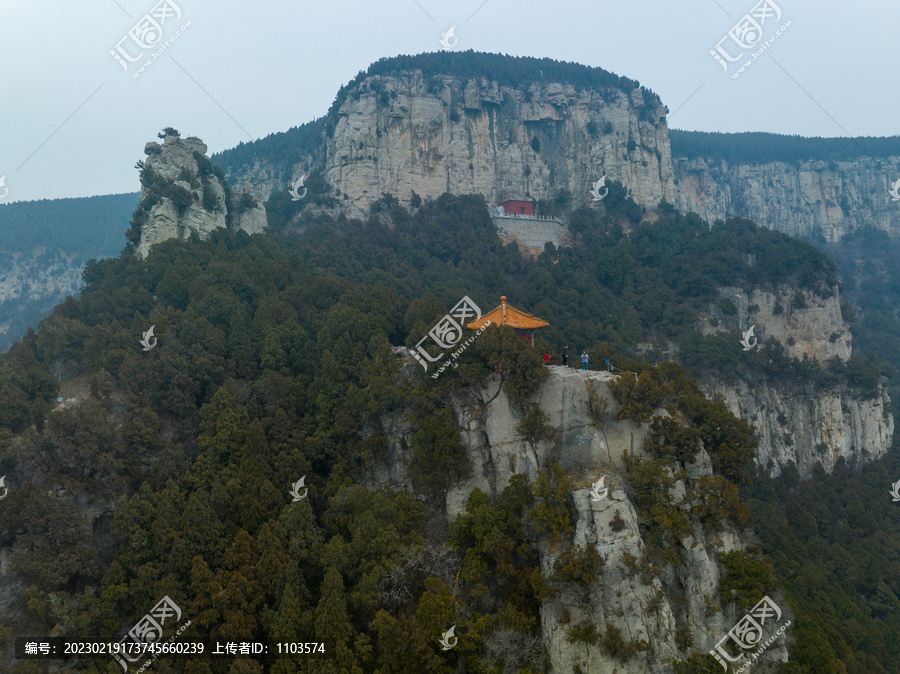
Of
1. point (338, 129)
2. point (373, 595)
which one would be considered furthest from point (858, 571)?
point (338, 129)

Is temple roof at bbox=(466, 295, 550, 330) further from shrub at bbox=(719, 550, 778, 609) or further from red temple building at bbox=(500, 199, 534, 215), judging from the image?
red temple building at bbox=(500, 199, 534, 215)

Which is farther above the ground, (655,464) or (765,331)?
(765,331)

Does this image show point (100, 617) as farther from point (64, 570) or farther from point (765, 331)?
point (765, 331)

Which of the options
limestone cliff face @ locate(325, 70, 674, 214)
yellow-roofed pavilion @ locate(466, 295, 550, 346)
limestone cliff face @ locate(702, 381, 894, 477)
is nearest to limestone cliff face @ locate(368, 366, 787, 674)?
yellow-roofed pavilion @ locate(466, 295, 550, 346)

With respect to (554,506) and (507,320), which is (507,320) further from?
(554,506)

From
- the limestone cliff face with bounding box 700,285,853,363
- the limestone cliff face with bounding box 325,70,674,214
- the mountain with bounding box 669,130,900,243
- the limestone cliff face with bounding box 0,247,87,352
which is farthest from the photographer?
the mountain with bounding box 669,130,900,243

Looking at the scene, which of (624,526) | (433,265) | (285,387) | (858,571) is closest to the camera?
(624,526)

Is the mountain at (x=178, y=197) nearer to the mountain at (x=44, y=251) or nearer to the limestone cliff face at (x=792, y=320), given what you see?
the mountain at (x=44, y=251)
